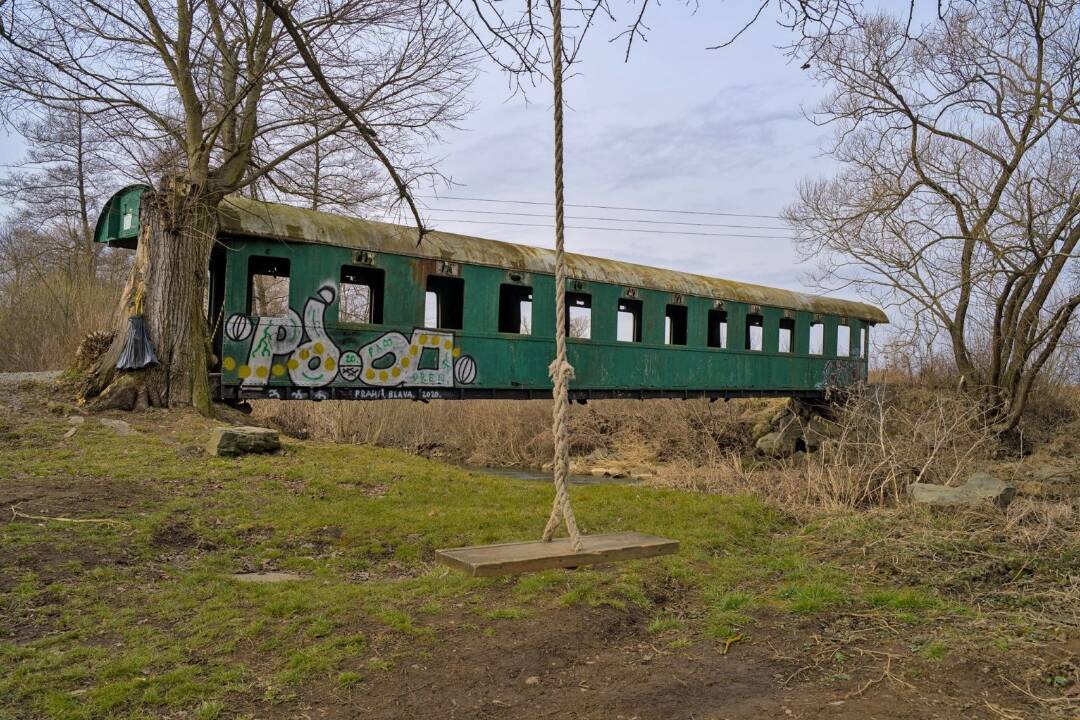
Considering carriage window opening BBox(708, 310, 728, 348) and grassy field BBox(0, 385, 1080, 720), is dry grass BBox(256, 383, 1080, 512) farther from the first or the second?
carriage window opening BBox(708, 310, 728, 348)

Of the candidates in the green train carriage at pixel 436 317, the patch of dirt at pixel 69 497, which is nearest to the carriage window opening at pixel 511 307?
the green train carriage at pixel 436 317

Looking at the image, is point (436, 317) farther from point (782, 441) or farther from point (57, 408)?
point (782, 441)

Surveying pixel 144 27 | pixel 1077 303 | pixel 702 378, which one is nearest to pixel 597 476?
pixel 702 378

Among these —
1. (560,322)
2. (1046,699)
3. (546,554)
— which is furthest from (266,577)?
(1046,699)

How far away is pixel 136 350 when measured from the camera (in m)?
10.7

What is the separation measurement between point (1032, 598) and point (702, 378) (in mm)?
12316

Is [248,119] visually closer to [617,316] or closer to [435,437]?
[617,316]

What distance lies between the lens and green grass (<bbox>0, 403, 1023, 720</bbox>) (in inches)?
158

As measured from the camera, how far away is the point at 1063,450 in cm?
1670

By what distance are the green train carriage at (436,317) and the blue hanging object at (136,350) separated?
0.95 m

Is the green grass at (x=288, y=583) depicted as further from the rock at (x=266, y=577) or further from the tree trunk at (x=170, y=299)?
the tree trunk at (x=170, y=299)

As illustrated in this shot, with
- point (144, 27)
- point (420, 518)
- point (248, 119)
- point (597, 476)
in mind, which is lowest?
point (597, 476)

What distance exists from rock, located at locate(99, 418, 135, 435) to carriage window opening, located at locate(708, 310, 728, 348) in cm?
1281

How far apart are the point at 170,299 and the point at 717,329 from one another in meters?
12.6
